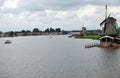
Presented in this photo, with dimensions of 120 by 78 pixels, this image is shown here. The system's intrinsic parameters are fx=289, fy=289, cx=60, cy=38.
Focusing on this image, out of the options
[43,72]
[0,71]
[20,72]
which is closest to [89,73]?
[43,72]

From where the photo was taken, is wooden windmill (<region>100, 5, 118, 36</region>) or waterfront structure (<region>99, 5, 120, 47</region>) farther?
wooden windmill (<region>100, 5, 118, 36</region>)

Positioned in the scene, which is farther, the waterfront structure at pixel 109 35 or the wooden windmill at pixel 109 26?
the wooden windmill at pixel 109 26

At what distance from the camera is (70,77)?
29.2 meters

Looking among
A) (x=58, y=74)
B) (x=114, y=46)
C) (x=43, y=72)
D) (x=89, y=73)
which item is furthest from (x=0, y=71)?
(x=114, y=46)

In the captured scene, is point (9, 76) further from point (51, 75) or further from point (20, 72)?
point (51, 75)

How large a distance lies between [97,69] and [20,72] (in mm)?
8928

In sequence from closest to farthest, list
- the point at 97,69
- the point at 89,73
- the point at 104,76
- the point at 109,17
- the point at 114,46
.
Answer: the point at 104,76 → the point at 89,73 → the point at 97,69 → the point at 114,46 → the point at 109,17

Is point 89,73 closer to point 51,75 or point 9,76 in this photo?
point 51,75

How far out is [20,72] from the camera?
108 feet

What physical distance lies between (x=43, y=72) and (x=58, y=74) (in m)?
2.35

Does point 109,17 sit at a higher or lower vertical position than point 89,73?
higher

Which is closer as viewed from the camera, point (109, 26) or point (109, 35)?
point (109, 35)

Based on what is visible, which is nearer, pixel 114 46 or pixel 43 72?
pixel 43 72

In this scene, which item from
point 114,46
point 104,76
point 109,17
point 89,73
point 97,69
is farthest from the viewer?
point 109,17
